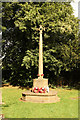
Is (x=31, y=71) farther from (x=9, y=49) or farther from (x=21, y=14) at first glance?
(x=21, y=14)

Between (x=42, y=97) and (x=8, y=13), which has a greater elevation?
(x=8, y=13)

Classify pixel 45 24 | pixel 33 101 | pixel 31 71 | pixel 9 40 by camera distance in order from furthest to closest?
pixel 9 40, pixel 31 71, pixel 45 24, pixel 33 101

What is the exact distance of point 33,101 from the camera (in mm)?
8680

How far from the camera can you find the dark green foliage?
13977 mm

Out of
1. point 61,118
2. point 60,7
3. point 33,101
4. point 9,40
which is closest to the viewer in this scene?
point 61,118

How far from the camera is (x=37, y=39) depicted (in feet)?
48.1

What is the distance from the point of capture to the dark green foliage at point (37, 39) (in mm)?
13977

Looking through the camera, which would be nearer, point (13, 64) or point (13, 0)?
point (13, 0)

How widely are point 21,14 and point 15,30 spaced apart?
8.37ft

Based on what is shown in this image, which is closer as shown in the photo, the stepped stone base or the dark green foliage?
the stepped stone base

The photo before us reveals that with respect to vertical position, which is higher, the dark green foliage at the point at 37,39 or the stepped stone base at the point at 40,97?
the dark green foliage at the point at 37,39

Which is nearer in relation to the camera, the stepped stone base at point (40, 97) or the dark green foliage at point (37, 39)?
the stepped stone base at point (40, 97)

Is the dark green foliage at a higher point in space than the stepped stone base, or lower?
higher

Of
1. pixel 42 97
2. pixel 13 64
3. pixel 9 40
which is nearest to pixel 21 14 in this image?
pixel 9 40
